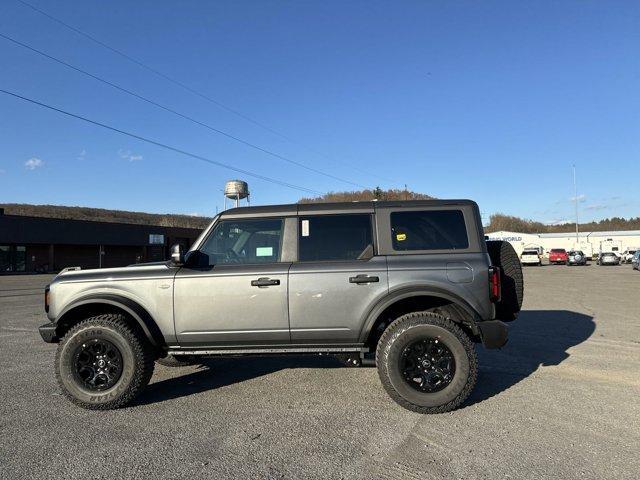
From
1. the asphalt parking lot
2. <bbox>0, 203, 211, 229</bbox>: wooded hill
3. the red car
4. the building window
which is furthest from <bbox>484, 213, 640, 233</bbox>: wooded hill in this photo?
the asphalt parking lot

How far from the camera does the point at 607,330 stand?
349 inches

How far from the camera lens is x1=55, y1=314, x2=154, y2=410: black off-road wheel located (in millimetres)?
4820

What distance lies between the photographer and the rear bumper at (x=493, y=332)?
4.70 metres

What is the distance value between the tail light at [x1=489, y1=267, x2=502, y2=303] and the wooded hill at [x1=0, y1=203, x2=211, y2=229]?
307 feet

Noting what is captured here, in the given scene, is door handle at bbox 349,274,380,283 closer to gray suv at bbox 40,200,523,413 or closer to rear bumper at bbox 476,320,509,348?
gray suv at bbox 40,200,523,413

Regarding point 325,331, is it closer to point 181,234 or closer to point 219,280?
point 219,280

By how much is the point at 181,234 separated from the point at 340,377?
192 ft

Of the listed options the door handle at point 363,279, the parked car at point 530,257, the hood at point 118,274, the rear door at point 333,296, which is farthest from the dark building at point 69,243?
the door handle at point 363,279

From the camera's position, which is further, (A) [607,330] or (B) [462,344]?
(A) [607,330]

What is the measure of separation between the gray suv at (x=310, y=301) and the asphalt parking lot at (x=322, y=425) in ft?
1.41

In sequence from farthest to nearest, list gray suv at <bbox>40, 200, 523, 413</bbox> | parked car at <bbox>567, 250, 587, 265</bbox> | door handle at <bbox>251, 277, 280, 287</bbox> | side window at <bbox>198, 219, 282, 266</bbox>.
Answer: parked car at <bbox>567, 250, 587, 265</bbox>, side window at <bbox>198, 219, 282, 266</bbox>, door handle at <bbox>251, 277, 280, 287</bbox>, gray suv at <bbox>40, 200, 523, 413</bbox>

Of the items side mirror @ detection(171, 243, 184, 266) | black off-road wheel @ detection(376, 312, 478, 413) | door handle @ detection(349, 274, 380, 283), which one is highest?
side mirror @ detection(171, 243, 184, 266)

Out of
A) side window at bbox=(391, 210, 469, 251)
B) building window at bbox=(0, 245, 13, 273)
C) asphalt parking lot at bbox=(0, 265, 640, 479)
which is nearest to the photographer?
asphalt parking lot at bbox=(0, 265, 640, 479)

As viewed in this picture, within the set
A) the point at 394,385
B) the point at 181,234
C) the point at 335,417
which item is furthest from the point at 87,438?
the point at 181,234
